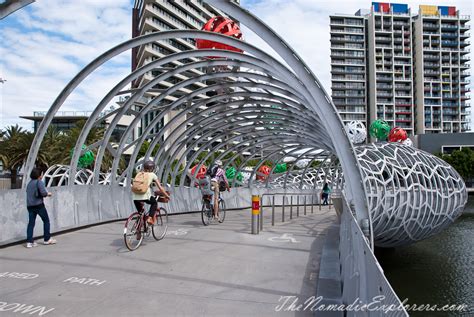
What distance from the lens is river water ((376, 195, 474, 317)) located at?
11336 mm

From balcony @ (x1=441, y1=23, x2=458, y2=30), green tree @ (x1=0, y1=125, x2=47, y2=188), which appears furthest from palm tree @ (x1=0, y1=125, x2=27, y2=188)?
balcony @ (x1=441, y1=23, x2=458, y2=30)

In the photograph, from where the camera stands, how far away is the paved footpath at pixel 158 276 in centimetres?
489

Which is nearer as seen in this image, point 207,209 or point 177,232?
point 177,232

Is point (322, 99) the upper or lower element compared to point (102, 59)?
lower

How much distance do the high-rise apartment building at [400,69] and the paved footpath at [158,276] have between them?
90.5 m

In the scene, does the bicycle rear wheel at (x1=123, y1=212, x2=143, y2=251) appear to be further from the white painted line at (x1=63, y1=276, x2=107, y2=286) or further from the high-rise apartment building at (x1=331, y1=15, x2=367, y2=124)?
the high-rise apartment building at (x1=331, y1=15, x2=367, y2=124)

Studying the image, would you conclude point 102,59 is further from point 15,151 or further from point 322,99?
point 15,151

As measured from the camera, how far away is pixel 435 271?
47.0ft

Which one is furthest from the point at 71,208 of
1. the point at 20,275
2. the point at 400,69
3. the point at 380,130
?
the point at 400,69

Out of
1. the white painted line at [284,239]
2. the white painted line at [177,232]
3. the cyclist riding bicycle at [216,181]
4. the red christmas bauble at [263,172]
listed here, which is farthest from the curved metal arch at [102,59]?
the red christmas bauble at [263,172]

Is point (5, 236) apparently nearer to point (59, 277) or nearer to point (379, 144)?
point (59, 277)

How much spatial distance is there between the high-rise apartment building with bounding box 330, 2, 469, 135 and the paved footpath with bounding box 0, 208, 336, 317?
297 ft

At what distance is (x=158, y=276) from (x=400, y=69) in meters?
102

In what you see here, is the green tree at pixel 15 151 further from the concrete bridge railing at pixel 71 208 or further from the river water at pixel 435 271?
the river water at pixel 435 271
